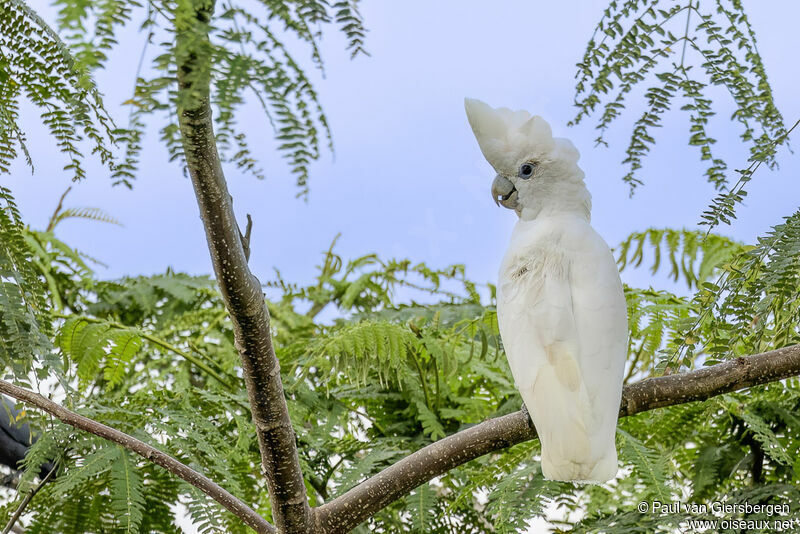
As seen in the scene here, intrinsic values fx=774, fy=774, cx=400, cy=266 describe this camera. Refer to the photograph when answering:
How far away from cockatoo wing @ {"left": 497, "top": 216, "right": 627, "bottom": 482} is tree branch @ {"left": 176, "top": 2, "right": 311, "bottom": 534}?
12.7 inches

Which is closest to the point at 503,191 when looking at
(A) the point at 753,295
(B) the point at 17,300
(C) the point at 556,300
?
(C) the point at 556,300

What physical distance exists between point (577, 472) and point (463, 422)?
540 millimetres

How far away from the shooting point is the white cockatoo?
3.23ft

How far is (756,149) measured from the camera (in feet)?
2.99

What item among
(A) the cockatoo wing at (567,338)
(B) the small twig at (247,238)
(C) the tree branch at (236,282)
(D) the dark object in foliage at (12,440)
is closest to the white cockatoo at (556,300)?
(A) the cockatoo wing at (567,338)

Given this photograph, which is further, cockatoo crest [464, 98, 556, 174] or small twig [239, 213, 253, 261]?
cockatoo crest [464, 98, 556, 174]

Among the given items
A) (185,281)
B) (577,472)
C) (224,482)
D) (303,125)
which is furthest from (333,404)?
(303,125)

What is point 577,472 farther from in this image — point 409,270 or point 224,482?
point 409,270

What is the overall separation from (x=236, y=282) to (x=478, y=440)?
1.24ft

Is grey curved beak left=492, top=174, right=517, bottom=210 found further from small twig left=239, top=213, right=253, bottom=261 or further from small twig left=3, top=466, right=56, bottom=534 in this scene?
small twig left=3, top=466, right=56, bottom=534

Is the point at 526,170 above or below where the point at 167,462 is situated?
above

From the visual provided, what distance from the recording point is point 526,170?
3.92 ft

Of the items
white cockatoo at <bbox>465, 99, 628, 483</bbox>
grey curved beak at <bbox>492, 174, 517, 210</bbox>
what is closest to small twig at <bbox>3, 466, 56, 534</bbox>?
white cockatoo at <bbox>465, 99, 628, 483</bbox>

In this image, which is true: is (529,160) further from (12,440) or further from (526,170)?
(12,440)
